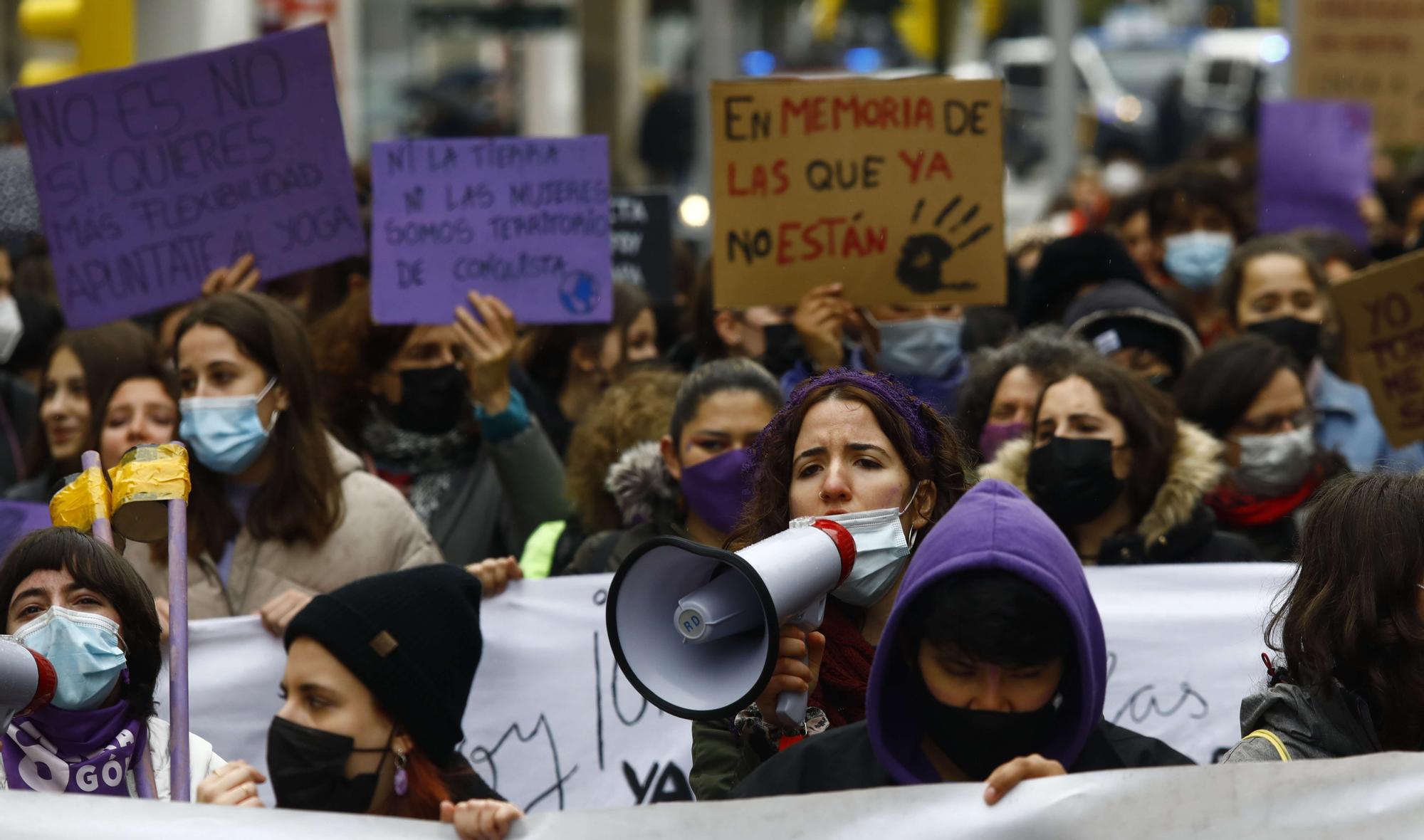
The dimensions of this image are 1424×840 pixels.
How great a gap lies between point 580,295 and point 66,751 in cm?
265

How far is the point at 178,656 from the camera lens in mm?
3496

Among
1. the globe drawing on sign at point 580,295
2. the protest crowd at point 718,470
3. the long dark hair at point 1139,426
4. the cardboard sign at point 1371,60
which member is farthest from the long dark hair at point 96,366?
the cardboard sign at point 1371,60

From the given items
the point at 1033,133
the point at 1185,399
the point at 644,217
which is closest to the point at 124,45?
the point at 644,217

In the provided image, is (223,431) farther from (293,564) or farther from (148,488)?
(148,488)

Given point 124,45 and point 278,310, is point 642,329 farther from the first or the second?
point 124,45

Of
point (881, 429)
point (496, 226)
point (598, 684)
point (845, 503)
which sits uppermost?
point (496, 226)

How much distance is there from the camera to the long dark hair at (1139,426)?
4848 millimetres

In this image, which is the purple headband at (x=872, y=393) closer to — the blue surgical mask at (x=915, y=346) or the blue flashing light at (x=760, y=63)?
the blue surgical mask at (x=915, y=346)

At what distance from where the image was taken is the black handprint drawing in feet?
17.8

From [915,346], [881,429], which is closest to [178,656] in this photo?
[881,429]

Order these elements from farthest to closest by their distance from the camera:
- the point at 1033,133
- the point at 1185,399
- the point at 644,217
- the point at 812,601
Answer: the point at 1033,133
the point at 644,217
the point at 1185,399
the point at 812,601

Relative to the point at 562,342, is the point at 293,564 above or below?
below

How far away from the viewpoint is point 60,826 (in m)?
2.96

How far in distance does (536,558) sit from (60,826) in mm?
2238
